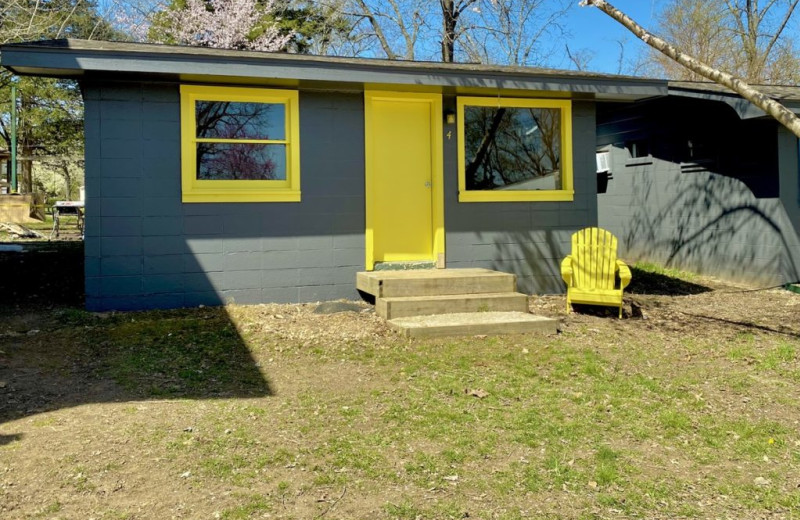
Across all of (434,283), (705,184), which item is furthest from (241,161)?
(705,184)

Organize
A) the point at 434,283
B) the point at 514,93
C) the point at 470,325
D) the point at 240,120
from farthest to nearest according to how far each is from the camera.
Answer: the point at 514,93 → the point at 240,120 → the point at 434,283 → the point at 470,325

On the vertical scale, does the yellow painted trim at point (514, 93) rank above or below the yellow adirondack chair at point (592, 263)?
above

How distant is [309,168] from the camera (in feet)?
25.4

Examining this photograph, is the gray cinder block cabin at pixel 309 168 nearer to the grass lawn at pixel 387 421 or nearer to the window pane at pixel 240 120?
the window pane at pixel 240 120

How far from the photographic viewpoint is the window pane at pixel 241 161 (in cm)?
748

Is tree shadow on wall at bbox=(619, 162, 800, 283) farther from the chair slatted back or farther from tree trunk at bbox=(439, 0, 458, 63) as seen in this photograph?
tree trunk at bbox=(439, 0, 458, 63)

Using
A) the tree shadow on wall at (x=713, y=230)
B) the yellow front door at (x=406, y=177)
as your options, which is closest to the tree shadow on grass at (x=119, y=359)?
the yellow front door at (x=406, y=177)

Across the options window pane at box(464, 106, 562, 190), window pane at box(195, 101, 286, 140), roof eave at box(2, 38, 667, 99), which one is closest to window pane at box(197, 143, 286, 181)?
window pane at box(195, 101, 286, 140)

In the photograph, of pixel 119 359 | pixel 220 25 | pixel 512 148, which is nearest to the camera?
pixel 119 359

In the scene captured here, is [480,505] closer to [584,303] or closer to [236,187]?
[584,303]

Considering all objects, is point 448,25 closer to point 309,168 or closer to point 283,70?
point 309,168

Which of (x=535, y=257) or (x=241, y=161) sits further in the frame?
(x=535, y=257)

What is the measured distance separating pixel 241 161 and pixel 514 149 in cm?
365

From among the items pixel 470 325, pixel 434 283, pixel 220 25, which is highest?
pixel 220 25
